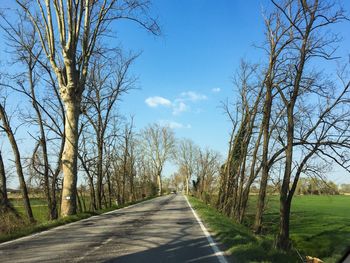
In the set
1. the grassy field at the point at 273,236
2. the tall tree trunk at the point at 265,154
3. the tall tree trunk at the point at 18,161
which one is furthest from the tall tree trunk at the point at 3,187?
the tall tree trunk at the point at 265,154

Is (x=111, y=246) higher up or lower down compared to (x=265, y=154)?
lower down

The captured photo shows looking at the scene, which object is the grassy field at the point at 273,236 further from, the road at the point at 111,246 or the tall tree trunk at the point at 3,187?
the tall tree trunk at the point at 3,187

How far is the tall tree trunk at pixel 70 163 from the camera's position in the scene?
1969cm

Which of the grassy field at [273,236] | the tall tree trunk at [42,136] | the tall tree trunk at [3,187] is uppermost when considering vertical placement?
the tall tree trunk at [42,136]

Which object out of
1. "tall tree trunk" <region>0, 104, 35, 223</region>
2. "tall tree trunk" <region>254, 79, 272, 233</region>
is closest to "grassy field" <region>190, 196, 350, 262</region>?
"tall tree trunk" <region>254, 79, 272, 233</region>

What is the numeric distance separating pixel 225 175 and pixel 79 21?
2758 cm

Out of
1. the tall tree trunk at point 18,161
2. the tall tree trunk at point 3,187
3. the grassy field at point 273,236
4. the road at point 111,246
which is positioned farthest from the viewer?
the tall tree trunk at point 18,161

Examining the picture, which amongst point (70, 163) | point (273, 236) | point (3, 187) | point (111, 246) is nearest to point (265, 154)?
point (273, 236)

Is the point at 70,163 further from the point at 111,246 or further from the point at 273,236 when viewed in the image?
the point at 273,236

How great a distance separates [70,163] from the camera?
20.0m

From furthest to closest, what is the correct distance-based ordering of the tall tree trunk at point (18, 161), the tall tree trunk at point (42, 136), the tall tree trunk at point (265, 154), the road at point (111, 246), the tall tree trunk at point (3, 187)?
the tall tree trunk at point (42, 136) → the tall tree trunk at point (18, 161) → the tall tree trunk at point (265, 154) → the tall tree trunk at point (3, 187) → the road at point (111, 246)

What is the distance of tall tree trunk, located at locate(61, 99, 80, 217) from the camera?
64.6 ft

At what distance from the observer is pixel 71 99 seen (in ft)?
66.1

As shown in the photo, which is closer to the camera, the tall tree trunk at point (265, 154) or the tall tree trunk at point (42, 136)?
the tall tree trunk at point (265, 154)
